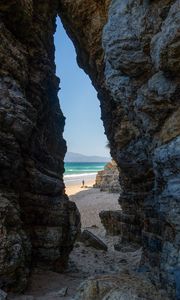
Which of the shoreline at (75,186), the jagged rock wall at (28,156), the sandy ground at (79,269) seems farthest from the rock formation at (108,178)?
the jagged rock wall at (28,156)

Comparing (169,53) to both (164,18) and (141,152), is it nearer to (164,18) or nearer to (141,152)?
(164,18)

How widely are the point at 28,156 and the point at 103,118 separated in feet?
21.7

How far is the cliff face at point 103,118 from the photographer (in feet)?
26.7

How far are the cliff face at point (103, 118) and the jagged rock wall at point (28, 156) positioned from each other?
0.04 metres

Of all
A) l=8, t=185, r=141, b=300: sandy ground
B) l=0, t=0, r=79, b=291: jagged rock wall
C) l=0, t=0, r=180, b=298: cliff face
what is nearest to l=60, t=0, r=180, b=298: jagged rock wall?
l=0, t=0, r=180, b=298: cliff face

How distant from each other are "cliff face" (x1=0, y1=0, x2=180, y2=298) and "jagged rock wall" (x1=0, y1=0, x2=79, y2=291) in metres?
0.04

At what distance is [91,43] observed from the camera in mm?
14797

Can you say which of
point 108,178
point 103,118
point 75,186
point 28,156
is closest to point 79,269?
point 28,156

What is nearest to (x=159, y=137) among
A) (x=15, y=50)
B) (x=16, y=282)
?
(x=16, y=282)

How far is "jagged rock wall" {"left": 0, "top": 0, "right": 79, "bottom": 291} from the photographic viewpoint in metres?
9.90

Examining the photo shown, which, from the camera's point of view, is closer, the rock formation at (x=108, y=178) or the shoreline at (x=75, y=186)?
the rock formation at (x=108, y=178)

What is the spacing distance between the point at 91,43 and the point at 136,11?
18.6 feet

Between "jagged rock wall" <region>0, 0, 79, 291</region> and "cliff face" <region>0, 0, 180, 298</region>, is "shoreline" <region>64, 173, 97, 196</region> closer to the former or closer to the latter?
"cliff face" <region>0, 0, 180, 298</region>

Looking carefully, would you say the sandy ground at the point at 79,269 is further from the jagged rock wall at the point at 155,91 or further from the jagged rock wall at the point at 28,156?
the jagged rock wall at the point at 155,91
